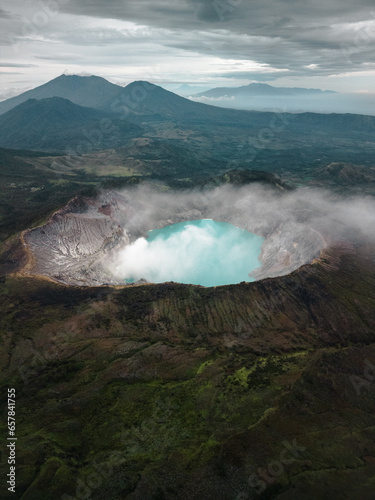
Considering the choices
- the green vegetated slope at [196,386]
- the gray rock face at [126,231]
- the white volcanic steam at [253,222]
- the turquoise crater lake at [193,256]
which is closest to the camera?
the green vegetated slope at [196,386]

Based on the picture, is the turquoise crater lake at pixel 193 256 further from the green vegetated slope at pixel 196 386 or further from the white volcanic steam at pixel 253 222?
the green vegetated slope at pixel 196 386

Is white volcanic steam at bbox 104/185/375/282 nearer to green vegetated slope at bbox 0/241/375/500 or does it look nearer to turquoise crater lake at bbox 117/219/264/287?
turquoise crater lake at bbox 117/219/264/287

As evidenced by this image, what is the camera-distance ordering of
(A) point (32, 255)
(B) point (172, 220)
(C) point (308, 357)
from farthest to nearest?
(B) point (172, 220) → (A) point (32, 255) → (C) point (308, 357)

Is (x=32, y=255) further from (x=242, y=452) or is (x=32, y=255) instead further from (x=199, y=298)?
(x=242, y=452)

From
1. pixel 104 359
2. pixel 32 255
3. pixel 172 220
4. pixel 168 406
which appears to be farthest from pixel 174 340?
pixel 172 220

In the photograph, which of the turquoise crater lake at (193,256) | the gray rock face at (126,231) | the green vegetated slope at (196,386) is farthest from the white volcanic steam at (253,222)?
the green vegetated slope at (196,386)

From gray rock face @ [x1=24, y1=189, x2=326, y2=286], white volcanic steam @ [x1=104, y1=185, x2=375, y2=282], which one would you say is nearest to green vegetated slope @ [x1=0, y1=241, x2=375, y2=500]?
gray rock face @ [x1=24, y1=189, x2=326, y2=286]
